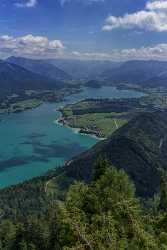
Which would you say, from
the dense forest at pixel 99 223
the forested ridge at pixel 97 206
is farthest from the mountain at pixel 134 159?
the dense forest at pixel 99 223

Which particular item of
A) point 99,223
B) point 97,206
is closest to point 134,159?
point 97,206

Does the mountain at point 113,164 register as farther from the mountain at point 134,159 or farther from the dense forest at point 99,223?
the dense forest at point 99,223

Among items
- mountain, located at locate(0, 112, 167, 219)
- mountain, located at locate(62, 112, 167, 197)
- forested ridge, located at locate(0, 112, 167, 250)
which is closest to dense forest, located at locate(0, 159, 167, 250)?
forested ridge, located at locate(0, 112, 167, 250)

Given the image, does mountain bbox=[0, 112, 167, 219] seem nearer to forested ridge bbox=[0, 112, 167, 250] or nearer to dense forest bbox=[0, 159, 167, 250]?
forested ridge bbox=[0, 112, 167, 250]

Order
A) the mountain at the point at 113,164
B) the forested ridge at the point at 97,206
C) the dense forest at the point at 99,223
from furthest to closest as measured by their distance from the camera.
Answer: the mountain at the point at 113,164
the forested ridge at the point at 97,206
the dense forest at the point at 99,223

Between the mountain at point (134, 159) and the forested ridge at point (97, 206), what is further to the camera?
the mountain at point (134, 159)

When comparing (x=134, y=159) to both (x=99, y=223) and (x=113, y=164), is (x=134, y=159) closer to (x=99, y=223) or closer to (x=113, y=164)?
(x=113, y=164)
